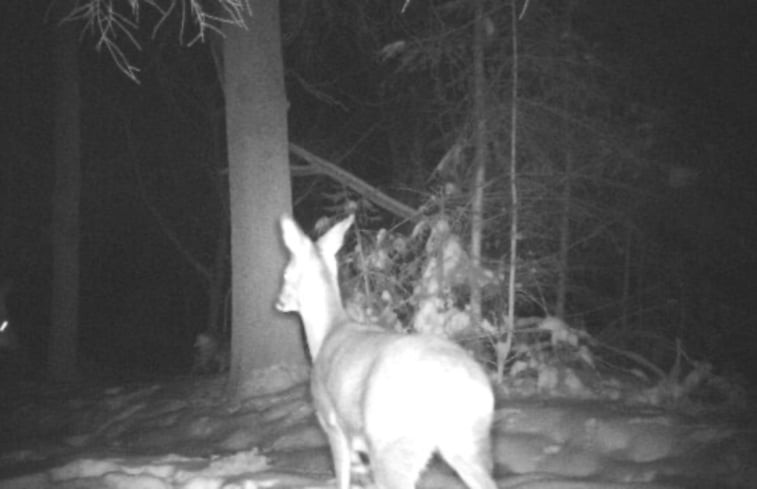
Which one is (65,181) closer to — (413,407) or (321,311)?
(321,311)

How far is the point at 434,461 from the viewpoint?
6.53 metres

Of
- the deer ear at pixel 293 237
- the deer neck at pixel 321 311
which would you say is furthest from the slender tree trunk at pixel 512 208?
the deer ear at pixel 293 237

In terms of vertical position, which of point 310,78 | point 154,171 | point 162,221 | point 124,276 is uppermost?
point 310,78

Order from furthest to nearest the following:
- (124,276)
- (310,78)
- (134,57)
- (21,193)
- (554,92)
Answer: (124,276), (21,193), (134,57), (310,78), (554,92)

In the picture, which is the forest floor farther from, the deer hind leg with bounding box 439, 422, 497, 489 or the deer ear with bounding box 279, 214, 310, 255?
the deer ear with bounding box 279, 214, 310, 255

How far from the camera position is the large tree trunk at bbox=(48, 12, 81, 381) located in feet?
59.1

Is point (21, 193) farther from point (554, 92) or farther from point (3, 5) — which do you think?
point (554, 92)

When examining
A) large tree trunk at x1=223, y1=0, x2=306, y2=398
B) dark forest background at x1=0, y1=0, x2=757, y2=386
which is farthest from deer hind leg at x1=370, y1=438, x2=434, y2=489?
large tree trunk at x1=223, y1=0, x2=306, y2=398

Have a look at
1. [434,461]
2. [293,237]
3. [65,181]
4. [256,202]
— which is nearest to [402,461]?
[434,461]

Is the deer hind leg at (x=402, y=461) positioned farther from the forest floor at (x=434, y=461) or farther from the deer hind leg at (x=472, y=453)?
the forest floor at (x=434, y=461)

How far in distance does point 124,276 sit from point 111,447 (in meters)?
28.5

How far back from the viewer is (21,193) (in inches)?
1000

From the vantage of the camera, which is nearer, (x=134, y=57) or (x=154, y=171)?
(x=134, y=57)

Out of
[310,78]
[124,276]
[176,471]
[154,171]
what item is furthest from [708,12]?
[124,276]
